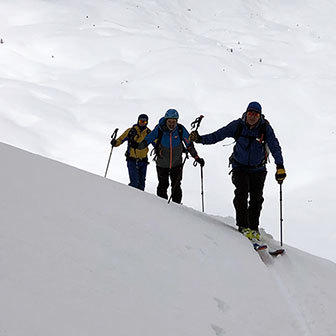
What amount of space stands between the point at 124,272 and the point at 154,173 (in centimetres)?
723

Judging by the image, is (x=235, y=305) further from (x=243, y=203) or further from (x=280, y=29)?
(x=280, y=29)

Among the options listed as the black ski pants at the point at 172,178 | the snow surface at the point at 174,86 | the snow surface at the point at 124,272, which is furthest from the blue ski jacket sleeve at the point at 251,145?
the snow surface at the point at 174,86

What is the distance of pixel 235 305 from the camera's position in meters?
2.98

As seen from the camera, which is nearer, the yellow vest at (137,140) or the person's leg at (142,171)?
the yellow vest at (137,140)

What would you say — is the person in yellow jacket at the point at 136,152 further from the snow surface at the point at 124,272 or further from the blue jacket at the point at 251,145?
the snow surface at the point at 124,272

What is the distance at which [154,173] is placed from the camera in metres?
9.78

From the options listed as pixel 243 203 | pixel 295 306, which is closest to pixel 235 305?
pixel 295 306

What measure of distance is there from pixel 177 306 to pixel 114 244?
2.16 ft

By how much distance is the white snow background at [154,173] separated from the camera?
2.26 metres

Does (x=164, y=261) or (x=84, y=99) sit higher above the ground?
(x=84, y=99)

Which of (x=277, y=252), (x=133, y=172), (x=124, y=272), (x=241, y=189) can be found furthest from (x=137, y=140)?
(x=124, y=272)

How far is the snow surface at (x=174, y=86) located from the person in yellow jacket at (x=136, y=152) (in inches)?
62.6

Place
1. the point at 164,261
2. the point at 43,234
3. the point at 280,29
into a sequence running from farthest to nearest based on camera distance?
1. the point at 280,29
2. the point at 164,261
3. the point at 43,234

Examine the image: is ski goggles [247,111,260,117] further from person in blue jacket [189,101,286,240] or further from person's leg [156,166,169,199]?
person's leg [156,166,169,199]
